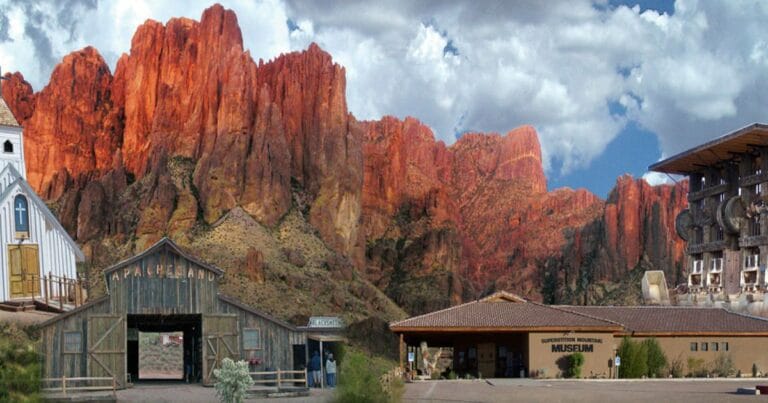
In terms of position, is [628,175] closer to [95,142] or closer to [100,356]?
[95,142]

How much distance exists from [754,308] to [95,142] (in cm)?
10646

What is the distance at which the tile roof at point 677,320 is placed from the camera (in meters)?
54.8

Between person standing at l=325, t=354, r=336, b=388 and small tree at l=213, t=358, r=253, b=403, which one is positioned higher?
small tree at l=213, t=358, r=253, b=403

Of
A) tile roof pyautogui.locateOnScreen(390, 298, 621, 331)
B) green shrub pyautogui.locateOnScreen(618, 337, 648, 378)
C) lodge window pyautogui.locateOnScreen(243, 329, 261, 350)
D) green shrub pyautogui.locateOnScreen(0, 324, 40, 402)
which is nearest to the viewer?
green shrub pyautogui.locateOnScreen(0, 324, 40, 402)

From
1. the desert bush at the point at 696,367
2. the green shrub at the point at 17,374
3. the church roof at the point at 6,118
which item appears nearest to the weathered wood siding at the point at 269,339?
the church roof at the point at 6,118

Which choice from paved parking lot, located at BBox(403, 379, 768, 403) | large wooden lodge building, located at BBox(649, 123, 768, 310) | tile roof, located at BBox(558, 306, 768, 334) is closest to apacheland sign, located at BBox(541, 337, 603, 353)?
paved parking lot, located at BBox(403, 379, 768, 403)

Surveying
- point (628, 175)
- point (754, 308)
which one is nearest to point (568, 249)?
point (628, 175)

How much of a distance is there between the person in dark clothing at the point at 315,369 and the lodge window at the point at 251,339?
249 cm

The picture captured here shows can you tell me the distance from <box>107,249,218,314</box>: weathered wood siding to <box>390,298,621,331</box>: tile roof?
9.56 meters

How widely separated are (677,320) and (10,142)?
33743 millimetres

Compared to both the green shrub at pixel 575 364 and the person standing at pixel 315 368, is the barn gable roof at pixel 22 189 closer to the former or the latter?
the person standing at pixel 315 368

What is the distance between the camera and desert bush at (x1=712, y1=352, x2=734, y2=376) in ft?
178

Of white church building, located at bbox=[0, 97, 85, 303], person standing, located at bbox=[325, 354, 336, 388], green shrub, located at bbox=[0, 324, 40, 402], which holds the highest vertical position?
white church building, located at bbox=[0, 97, 85, 303]

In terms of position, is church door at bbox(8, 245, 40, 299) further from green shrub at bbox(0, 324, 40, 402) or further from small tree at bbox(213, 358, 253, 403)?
green shrub at bbox(0, 324, 40, 402)
